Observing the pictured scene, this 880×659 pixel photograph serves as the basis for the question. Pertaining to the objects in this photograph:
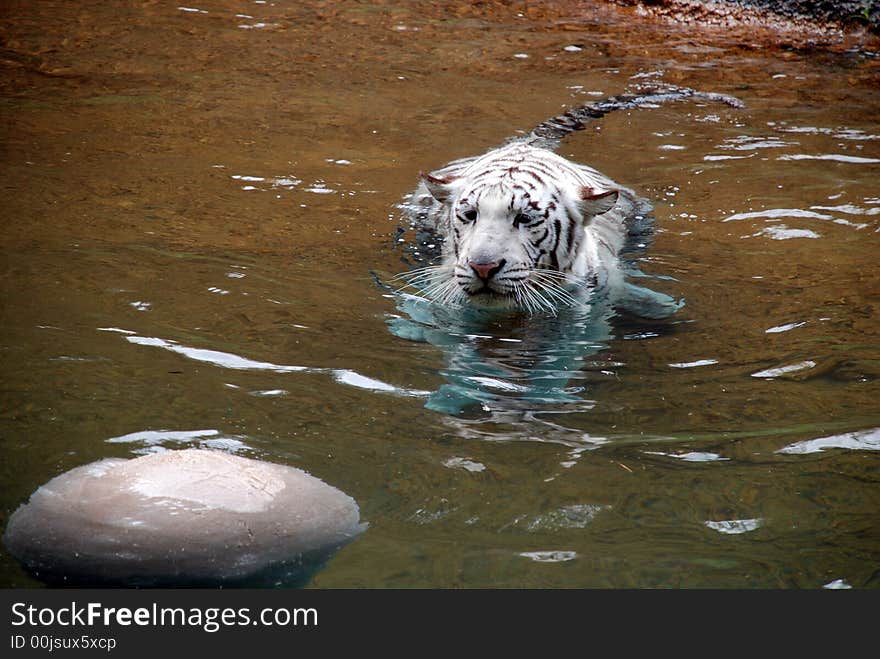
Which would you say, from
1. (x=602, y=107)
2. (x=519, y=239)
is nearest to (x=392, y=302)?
(x=519, y=239)

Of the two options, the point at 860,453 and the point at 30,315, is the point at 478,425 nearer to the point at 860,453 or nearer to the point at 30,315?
the point at 860,453

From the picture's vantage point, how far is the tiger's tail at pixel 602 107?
23.3 feet

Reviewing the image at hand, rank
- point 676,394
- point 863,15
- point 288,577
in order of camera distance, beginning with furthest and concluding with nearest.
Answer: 1. point 863,15
2. point 676,394
3. point 288,577

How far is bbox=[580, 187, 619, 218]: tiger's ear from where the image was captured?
4.86m

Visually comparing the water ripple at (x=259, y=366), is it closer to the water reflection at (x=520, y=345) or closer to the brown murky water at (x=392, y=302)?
the brown murky water at (x=392, y=302)

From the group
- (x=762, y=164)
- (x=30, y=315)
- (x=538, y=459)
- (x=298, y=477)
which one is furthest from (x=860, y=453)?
(x=762, y=164)

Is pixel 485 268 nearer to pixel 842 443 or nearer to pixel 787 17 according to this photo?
pixel 842 443

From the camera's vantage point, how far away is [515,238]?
15.7 ft

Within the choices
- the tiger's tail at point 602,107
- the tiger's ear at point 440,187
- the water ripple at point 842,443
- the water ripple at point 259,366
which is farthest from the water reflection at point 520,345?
the tiger's tail at point 602,107

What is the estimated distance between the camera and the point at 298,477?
3143mm

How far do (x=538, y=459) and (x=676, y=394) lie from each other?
0.79 m

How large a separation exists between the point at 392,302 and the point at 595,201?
3.49 feet

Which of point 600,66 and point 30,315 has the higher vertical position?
point 600,66

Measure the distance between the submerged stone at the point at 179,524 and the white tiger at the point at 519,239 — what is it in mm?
1741
